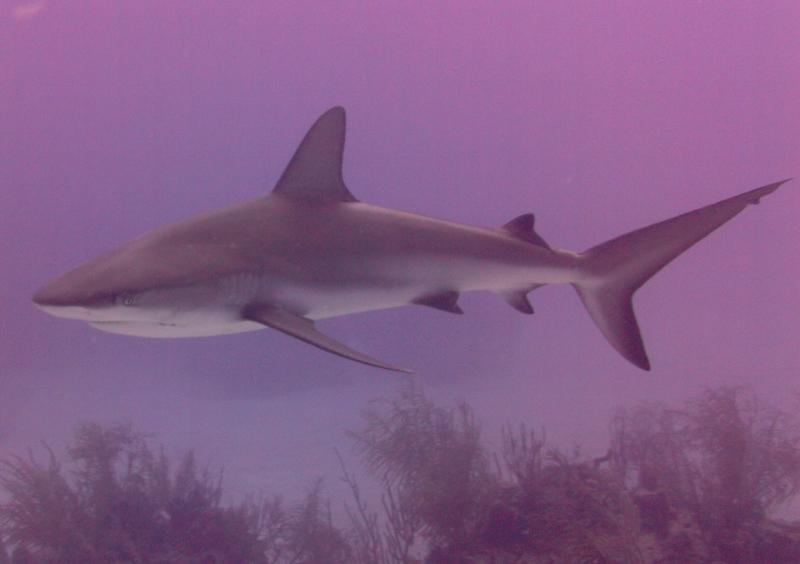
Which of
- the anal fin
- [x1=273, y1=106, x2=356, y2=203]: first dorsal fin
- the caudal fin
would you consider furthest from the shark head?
the caudal fin

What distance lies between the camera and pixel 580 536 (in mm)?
5039

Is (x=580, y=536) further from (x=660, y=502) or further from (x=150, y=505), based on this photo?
(x=150, y=505)

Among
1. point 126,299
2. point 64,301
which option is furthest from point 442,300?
point 64,301

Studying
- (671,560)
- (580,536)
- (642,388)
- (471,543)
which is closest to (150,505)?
(471,543)

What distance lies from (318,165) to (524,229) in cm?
149

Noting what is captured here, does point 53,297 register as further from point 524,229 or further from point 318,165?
point 524,229

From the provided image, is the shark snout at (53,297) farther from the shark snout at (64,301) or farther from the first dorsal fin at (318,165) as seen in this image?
the first dorsal fin at (318,165)

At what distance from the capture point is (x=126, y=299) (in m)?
2.88

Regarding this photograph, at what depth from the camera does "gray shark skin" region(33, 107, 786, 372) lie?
301cm

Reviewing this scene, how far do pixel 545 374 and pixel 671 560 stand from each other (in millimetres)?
20747

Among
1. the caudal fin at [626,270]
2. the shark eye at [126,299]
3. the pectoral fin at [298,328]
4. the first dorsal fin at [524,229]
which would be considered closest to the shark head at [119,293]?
the shark eye at [126,299]

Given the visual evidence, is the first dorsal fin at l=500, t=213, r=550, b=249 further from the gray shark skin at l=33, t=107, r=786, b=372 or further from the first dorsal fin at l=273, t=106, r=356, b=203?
the first dorsal fin at l=273, t=106, r=356, b=203

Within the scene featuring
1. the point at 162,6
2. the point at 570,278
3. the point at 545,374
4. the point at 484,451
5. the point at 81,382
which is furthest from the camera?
the point at 162,6

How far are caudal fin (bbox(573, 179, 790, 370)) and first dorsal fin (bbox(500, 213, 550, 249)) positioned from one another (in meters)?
0.33
